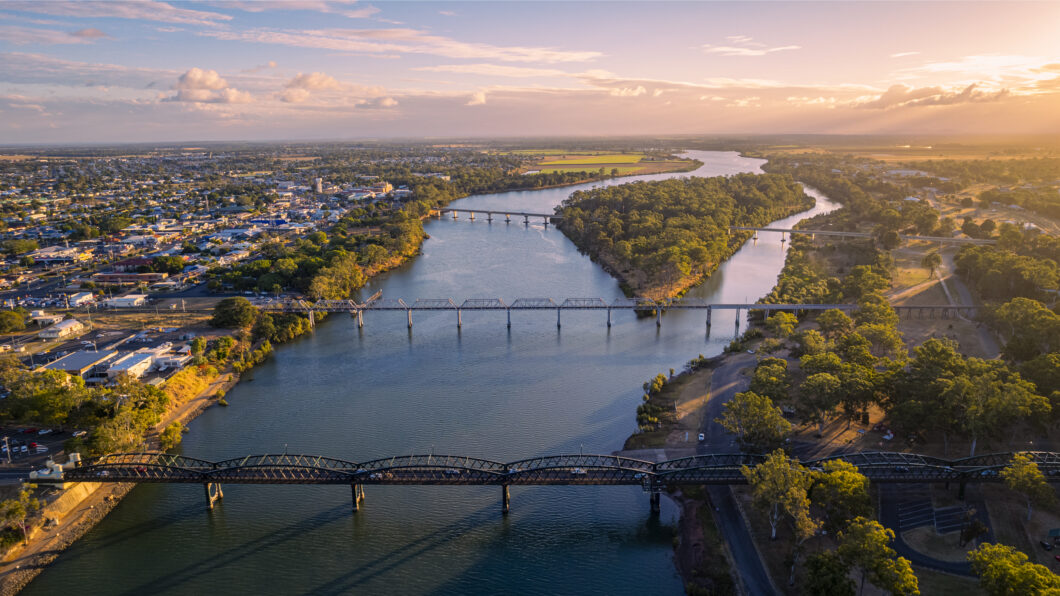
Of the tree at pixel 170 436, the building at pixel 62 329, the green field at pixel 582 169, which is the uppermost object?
the green field at pixel 582 169

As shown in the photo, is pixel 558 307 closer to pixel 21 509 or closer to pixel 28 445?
pixel 28 445

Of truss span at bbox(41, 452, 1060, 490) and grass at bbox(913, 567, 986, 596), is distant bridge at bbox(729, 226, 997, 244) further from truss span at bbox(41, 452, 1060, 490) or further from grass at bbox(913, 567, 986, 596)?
grass at bbox(913, 567, 986, 596)

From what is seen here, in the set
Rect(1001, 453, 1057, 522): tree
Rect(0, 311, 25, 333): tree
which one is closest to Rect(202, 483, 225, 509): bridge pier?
Rect(0, 311, 25, 333): tree

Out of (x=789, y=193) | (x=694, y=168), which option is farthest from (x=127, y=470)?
(x=694, y=168)

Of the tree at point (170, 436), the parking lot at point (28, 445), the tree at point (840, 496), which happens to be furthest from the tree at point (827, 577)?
the parking lot at point (28, 445)

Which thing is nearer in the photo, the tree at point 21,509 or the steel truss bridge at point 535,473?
the tree at point 21,509

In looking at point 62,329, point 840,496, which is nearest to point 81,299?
point 62,329

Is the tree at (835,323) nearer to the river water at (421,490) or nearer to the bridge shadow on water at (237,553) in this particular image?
the river water at (421,490)

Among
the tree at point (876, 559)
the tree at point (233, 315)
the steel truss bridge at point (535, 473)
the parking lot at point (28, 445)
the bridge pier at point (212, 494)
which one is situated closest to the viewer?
the tree at point (876, 559)

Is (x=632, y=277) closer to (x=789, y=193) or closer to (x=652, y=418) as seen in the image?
(x=652, y=418)
